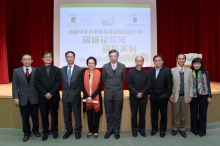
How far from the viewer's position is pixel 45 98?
2650mm

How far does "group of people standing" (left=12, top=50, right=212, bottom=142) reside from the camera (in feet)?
8.79

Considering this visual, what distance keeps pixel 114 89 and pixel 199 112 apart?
1422 mm

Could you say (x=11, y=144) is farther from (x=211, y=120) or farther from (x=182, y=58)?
(x=211, y=120)

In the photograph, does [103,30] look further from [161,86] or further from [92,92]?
[161,86]

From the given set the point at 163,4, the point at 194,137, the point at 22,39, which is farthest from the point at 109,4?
the point at 194,137

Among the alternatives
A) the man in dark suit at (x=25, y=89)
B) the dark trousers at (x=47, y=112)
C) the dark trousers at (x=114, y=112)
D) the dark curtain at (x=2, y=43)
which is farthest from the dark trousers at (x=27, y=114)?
the dark curtain at (x=2, y=43)

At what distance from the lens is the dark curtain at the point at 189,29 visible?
4.99 metres

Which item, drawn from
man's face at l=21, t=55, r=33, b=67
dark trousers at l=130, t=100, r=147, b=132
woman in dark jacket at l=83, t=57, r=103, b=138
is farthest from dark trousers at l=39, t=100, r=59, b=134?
dark trousers at l=130, t=100, r=147, b=132

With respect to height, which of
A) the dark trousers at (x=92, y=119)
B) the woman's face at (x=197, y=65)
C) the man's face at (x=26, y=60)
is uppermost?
the man's face at (x=26, y=60)

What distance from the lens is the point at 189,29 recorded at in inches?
204

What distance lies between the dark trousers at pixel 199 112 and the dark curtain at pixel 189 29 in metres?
2.50

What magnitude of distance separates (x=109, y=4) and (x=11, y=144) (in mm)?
3487

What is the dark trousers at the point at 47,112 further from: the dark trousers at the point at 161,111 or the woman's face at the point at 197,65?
the woman's face at the point at 197,65

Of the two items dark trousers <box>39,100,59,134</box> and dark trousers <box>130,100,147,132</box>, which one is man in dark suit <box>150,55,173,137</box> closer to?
dark trousers <box>130,100,147,132</box>
